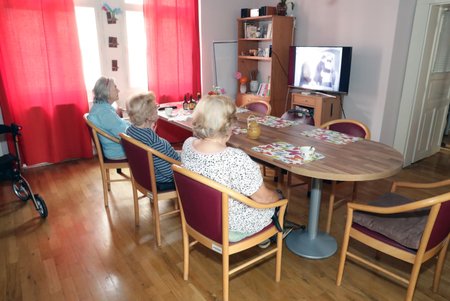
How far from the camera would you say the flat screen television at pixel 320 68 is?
12.9ft

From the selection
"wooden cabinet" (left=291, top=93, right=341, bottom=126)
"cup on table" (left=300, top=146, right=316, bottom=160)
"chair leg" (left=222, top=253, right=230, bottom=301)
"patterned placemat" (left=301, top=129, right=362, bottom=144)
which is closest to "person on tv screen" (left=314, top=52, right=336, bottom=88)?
Answer: "wooden cabinet" (left=291, top=93, right=341, bottom=126)

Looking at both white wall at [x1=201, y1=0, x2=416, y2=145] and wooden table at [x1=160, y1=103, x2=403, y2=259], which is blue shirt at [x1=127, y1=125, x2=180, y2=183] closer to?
wooden table at [x1=160, y1=103, x2=403, y2=259]

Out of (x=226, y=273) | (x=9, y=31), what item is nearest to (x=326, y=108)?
(x=226, y=273)

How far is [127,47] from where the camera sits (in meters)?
4.33

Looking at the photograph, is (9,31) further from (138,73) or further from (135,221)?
(135,221)

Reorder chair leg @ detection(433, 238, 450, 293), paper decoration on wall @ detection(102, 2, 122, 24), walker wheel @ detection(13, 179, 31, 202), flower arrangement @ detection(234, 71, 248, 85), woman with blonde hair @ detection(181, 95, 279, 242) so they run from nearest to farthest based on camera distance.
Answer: woman with blonde hair @ detection(181, 95, 279, 242), chair leg @ detection(433, 238, 450, 293), walker wheel @ detection(13, 179, 31, 202), paper decoration on wall @ detection(102, 2, 122, 24), flower arrangement @ detection(234, 71, 248, 85)

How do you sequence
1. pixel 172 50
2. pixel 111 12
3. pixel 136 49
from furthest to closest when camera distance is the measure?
pixel 172 50
pixel 136 49
pixel 111 12

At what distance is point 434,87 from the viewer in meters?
3.96

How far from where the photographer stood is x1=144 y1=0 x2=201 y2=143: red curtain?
429 centimetres

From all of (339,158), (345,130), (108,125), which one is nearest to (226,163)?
(339,158)

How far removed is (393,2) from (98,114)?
10.7ft

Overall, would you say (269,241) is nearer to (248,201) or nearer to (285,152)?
(285,152)

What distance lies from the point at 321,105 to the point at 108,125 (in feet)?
8.39

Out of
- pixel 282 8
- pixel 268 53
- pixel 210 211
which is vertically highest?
pixel 282 8
